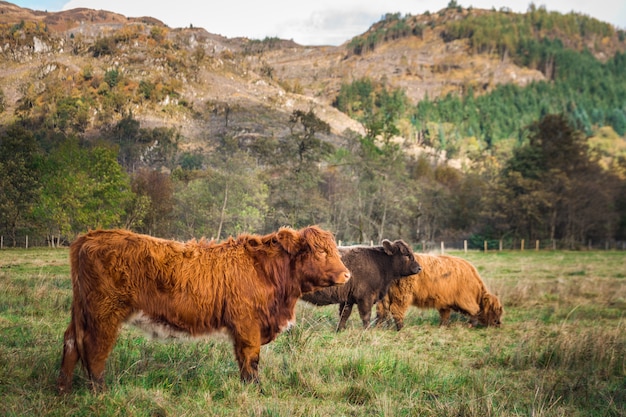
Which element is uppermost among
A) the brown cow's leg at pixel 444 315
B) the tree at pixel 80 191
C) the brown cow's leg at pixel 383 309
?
the tree at pixel 80 191

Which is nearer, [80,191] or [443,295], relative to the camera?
[443,295]

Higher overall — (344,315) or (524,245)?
(344,315)

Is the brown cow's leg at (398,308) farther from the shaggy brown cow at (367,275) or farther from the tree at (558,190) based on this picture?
the tree at (558,190)

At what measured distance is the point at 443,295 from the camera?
10.1 meters

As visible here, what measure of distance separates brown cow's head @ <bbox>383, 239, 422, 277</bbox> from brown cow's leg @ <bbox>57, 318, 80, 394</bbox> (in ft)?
20.8

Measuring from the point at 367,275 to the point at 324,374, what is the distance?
4267 millimetres

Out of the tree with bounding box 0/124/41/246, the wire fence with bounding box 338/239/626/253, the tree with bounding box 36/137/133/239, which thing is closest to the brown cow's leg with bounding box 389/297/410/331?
the tree with bounding box 36/137/133/239

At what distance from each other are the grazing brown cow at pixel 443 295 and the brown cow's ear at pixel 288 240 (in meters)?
4.76

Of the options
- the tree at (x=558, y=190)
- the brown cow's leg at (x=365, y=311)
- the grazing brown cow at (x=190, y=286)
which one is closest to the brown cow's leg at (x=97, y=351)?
the grazing brown cow at (x=190, y=286)

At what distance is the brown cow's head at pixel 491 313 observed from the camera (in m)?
9.95

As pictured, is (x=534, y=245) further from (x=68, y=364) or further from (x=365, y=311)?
(x=68, y=364)

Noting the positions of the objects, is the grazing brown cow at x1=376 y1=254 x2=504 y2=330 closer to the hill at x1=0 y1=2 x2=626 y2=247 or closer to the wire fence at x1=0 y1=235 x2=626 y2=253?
the hill at x1=0 y1=2 x2=626 y2=247

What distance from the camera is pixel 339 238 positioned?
28719 mm

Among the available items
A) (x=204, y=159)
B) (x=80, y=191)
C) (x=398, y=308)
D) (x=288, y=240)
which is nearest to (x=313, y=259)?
(x=288, y=240)
